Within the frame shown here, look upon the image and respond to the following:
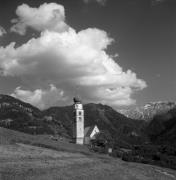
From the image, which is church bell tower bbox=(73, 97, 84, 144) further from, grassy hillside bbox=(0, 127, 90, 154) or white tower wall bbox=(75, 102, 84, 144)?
grassy hillside bbox=(0, 127, 90, 154)

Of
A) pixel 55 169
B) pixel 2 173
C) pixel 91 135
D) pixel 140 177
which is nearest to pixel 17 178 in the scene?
pixel 2 173

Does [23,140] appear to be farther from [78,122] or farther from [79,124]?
[79,124]

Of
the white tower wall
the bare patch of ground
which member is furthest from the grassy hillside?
the white tower wall

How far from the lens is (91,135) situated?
451 ft

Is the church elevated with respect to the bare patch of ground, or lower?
elevated

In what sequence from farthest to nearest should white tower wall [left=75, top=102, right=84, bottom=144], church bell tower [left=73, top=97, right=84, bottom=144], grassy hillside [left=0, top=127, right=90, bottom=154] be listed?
church bell tower [left=73, top=97, right=84, bottom=144] < white tower wall [left=75, top=102, right=84, bottom=144] < grassy hillside [left=0, top=127, right=90, bottom=154]

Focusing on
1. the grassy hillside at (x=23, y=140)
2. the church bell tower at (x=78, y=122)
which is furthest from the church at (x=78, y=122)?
the grassy hillside at (x=23, y=140)

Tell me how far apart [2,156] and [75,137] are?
8345 centimetres

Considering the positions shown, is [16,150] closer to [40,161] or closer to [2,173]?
[40,161]

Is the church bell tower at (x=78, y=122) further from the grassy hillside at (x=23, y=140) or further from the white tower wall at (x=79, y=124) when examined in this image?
the grassy hillside at (x=23, y=140)

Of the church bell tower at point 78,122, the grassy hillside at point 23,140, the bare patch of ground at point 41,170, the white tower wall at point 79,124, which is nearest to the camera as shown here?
the bare patch of ground at point 41,170

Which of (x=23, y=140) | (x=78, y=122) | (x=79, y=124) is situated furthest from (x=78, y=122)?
(x=23, y=140)

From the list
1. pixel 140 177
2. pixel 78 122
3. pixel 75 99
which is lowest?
pixel 140 177

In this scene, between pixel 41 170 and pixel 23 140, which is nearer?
pixel 41 170
